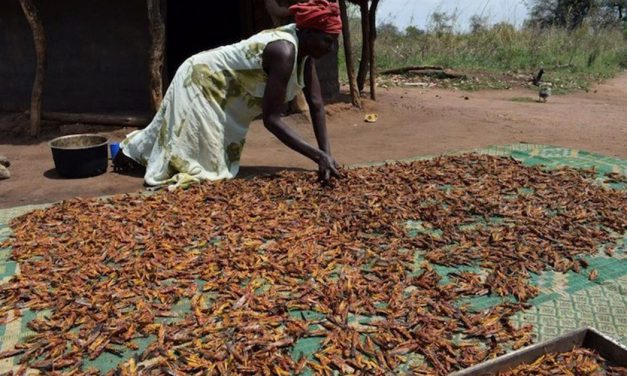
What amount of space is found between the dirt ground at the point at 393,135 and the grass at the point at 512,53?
379 cm

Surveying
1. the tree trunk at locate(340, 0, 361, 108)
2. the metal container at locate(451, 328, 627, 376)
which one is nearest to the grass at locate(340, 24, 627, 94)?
the tree trunk at locate(340, 0, 361, 108)

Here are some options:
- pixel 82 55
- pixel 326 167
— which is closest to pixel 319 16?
pixel 326 167

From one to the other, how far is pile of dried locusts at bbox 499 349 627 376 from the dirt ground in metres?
2.98

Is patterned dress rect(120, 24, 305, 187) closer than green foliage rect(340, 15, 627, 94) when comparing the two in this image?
Yes

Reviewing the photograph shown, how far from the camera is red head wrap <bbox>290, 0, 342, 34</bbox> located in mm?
3578

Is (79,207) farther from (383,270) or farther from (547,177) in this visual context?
(547,177)

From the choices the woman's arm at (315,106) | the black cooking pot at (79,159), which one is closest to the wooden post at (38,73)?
the black cooking pot at (79,159)

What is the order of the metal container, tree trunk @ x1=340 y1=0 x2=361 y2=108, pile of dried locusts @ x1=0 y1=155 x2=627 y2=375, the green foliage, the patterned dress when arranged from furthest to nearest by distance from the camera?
the green foliage → tree trunk @ x1=340 y1=0 x2=361 y2=108 → the patterned dress → pile of dried locusts @ x1=0 y1=155 x2=627 y2=375 → the metal container

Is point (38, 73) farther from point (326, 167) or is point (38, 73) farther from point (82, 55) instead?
point (326, 167)

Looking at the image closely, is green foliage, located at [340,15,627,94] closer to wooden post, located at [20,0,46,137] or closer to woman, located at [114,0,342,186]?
wooden post, located at [20,0,46,137]

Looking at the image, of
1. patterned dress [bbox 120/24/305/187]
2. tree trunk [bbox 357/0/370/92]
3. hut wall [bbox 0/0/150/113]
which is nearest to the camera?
patterned dress [bbox 120/24/305/187]

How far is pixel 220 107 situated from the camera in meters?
4.18

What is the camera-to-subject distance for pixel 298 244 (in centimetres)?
280

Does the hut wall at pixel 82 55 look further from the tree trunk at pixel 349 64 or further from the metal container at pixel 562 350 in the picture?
the metal container at pixel 562 350
